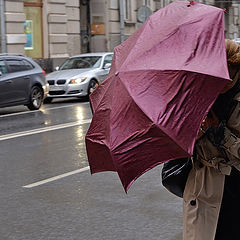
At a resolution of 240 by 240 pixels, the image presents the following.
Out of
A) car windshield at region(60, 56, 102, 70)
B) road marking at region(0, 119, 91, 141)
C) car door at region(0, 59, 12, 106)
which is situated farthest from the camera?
car windshield at region(60, 56, 102, 70)

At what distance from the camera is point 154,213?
578 centimetres

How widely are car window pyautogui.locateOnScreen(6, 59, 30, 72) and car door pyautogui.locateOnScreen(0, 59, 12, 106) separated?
236 mm

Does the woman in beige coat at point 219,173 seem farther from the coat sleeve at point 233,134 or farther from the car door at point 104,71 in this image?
the car door at point 104,71

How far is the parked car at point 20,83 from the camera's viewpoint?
15.7m

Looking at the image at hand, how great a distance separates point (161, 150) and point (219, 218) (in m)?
0.57

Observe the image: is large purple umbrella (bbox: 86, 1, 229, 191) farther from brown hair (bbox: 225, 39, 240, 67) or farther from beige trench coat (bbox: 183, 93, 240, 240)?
beige trench coat (bbox: 183, 93, 240, 240)

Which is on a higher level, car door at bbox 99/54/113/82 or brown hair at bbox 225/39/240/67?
brown hair at bbox 225/39/240/67

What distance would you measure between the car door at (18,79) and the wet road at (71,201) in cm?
587

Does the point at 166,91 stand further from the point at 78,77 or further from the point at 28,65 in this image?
the point at 78,77

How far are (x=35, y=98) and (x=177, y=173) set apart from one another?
13.9 metres

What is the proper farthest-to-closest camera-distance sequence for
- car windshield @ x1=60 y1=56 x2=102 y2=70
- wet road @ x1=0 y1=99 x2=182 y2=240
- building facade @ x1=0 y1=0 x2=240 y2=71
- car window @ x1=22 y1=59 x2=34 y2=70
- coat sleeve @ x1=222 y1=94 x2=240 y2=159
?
1. building facade @ x1=0 y1=0 x2=240 y2=71
2. car windshield @ x1=60 y1=56 x2=102 y2=70
3. car window @ x1=22 y1=59 x2=34 y2=70
4. wet road @ x1=0 y1=99 x2=182 y2=240
5. coat sleeve @ x1=222 y1=94 x2=240 y2=159

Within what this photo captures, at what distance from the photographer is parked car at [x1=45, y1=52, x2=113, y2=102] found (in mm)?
19078

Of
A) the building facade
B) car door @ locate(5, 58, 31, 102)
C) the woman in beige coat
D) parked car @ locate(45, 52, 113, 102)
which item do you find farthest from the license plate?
the woman in beige coat

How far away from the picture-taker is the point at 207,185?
3221mm
